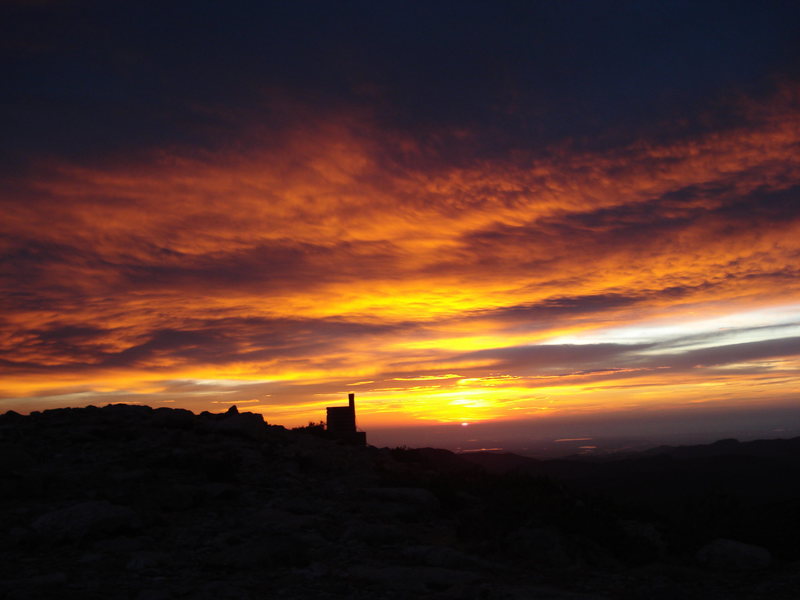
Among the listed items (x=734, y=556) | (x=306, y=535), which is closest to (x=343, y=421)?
(x=306, y=535)

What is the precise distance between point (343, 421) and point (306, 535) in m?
12.8

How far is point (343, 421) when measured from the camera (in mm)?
22422

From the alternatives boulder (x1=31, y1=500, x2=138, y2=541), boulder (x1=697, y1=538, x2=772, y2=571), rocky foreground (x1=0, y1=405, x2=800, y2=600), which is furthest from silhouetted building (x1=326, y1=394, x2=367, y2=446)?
boulder (x1=697, y1=538, x2=772, y2=571)

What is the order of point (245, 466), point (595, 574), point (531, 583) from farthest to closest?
Result: point (245, 466) → point (595, 574) → point (531, 583)

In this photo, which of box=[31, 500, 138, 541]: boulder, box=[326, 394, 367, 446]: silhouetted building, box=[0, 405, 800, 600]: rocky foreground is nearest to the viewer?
box=[0, 405, 800, 600]: rocky foreground

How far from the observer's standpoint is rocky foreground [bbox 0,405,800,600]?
7.68m

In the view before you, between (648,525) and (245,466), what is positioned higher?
(245,466)

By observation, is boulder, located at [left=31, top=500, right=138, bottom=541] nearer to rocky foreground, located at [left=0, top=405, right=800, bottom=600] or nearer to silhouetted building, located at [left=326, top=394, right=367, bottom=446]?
rocky foreground, located at [left=0, top=405, right=800, bottom=600]

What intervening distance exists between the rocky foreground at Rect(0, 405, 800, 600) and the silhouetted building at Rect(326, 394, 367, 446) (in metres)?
6.17

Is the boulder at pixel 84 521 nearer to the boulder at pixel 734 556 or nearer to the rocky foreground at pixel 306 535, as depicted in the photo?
the rocky foreground at pixel 306 535

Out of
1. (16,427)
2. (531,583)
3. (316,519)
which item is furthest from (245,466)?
(531,583)

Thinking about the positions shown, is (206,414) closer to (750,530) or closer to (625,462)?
(750,530)

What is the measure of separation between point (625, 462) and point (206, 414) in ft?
141

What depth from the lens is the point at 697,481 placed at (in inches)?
1436
